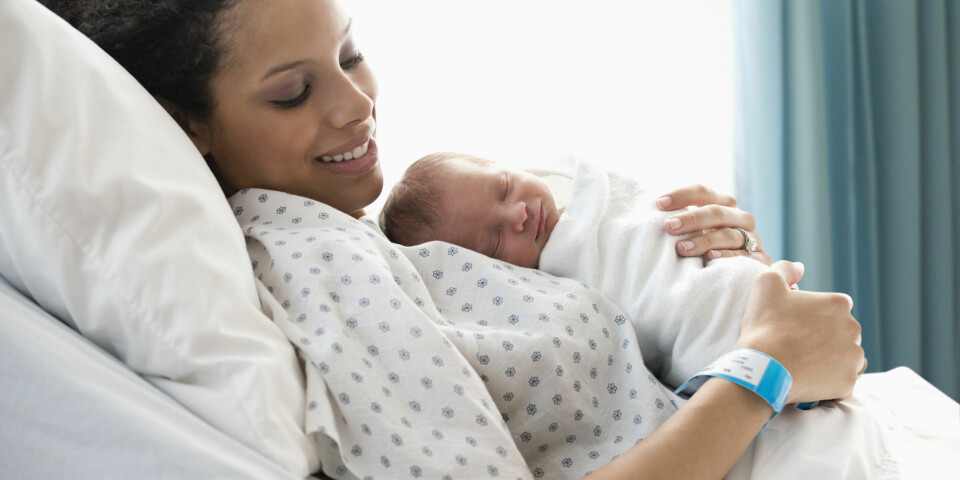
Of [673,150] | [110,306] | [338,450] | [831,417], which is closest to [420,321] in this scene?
[338,450]

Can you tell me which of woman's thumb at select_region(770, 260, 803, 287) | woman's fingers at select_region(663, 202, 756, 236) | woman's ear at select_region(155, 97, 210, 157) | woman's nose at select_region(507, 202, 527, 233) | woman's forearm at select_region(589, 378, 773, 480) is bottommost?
woman's forearm at select_region(589, 378, 773, 480)

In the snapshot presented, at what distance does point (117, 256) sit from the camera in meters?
0.78

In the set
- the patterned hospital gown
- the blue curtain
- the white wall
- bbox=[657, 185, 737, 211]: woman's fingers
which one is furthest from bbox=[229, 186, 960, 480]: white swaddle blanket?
the blue curtain

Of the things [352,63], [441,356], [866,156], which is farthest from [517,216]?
[866,156]

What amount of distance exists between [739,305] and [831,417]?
21 cm

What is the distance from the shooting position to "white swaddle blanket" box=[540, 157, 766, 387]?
1.15 m

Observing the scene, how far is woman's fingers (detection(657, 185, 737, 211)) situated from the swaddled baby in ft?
0.12

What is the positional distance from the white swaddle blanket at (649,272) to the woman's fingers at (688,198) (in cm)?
3

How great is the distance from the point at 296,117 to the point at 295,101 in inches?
1.0

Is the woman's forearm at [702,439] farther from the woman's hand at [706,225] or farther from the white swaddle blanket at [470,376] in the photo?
the woman's hand at [706,225]

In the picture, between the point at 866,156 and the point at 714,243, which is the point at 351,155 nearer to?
the point at 714,243

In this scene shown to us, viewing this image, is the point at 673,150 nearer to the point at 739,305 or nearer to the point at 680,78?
the point at 680,78

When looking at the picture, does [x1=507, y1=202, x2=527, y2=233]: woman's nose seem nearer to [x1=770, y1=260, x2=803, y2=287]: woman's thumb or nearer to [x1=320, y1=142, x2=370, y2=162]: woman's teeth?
[x1=320, y1=142, x2=370, y2=162]: woman's teeth

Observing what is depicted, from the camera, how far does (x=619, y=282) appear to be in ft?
4.13
